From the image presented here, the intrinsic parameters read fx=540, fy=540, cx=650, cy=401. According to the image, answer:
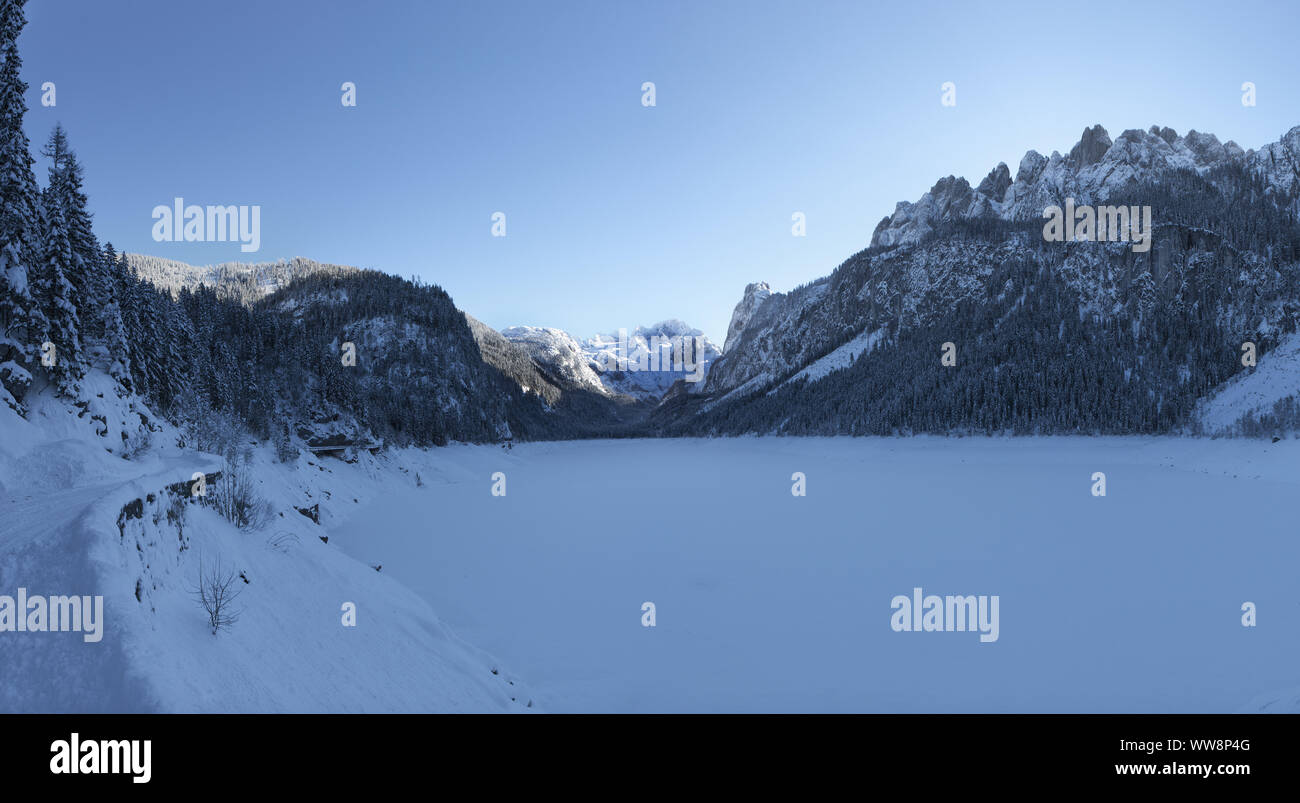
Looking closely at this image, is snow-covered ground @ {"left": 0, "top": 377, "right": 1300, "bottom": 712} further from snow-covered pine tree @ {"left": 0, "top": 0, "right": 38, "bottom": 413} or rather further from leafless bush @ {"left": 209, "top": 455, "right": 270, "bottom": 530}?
snow-covered pine tree @ {"left": 0, "top": 0, "right": 38, "bottom": 413}

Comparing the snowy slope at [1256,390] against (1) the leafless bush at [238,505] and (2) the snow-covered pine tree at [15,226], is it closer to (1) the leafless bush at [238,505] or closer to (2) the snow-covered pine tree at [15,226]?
(1) the leafless bush at [238,505]

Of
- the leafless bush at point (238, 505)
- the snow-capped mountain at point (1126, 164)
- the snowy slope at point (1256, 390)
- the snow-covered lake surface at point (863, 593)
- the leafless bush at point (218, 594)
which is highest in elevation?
the snow-capped mountain at point (1126, 164)

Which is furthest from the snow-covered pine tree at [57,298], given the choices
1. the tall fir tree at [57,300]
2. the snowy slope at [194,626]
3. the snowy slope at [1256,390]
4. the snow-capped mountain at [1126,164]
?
the snow-capped mountain at [1126,164]

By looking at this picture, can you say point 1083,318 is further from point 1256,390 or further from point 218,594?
point 218,594
